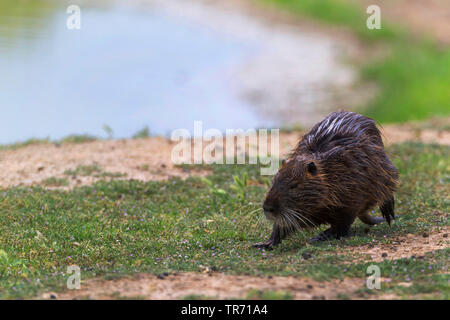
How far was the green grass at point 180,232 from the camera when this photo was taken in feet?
18.5

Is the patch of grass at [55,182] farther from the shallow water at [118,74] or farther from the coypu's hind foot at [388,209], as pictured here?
the coypu's hind foot at [388,209]

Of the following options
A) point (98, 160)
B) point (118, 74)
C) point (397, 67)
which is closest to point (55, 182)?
point (98, 160)

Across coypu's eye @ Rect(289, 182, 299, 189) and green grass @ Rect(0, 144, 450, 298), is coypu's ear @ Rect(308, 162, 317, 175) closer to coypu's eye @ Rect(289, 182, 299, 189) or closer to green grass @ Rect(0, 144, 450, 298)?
coypu's eye @ Rect(289, 182, 299, 189)

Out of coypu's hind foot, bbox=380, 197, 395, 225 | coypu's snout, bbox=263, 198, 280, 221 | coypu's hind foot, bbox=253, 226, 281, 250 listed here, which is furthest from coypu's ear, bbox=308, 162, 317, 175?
coypu's hind foot, bbox=380, 197, 395, 225

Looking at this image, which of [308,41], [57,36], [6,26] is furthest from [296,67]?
[6,26]

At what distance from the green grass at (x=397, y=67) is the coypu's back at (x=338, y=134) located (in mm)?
7462

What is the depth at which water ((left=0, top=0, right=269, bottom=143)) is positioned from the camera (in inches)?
570

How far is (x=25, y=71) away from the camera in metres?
17.0

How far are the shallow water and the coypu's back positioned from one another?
251 inches

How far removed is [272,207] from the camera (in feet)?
20.9

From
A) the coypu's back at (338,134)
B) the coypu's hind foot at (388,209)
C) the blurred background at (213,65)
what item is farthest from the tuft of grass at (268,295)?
the blurred background at (213,65)

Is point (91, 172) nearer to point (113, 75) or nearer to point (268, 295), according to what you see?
point (268, 295)

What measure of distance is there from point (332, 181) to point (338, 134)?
0.53m

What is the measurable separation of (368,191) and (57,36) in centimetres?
1520
